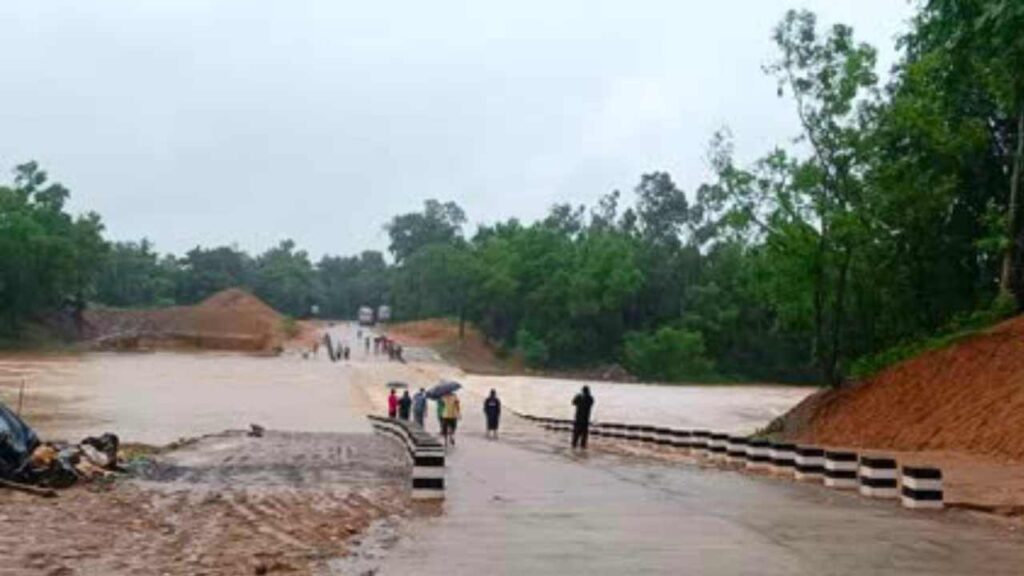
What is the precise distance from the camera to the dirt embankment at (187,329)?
122m

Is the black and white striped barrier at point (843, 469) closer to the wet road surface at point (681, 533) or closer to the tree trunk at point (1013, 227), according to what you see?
the wet road surface at point (681, 533)

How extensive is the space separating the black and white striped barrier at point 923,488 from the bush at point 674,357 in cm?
9937


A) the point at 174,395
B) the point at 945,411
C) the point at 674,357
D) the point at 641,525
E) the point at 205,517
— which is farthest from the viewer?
the point at 674,357

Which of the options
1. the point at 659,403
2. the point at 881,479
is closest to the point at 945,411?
the point at 881,479

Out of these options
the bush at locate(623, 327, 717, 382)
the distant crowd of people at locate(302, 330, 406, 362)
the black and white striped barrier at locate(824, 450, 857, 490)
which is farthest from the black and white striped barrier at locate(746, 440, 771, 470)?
the bush at locate(623, 327, 717, 382)

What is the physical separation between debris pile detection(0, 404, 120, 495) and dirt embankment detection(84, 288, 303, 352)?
9977cm

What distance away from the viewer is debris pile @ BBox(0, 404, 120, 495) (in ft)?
60.8

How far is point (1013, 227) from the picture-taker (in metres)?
36.1

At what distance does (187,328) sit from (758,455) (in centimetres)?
10855

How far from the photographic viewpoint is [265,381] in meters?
83.8

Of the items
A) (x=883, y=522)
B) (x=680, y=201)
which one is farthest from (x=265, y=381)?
(x=680, y=201)

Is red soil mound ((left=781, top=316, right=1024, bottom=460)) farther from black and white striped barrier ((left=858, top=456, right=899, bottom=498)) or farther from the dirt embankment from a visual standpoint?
the dirt embankment

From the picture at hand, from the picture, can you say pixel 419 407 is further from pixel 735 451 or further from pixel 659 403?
pixel 659 403

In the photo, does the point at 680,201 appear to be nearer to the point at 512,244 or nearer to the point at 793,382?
the point at 512,244
